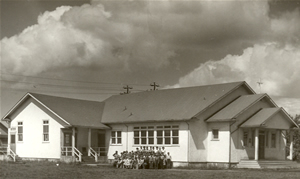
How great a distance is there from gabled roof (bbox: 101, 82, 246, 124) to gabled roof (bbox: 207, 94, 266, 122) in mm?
967

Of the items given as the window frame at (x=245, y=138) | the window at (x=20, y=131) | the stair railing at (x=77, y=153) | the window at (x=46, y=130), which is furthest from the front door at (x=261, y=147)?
the window at (x=20, y=131)

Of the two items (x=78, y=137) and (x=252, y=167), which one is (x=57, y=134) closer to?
(x=78, y=137)

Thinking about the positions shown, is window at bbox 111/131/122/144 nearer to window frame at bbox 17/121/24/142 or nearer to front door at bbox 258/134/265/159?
window frame at bbox 17/121/24/142

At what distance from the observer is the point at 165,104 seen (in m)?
38.7

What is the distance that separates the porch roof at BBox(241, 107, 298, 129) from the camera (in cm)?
3313

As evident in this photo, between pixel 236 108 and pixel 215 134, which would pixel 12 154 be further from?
pixel 236 108

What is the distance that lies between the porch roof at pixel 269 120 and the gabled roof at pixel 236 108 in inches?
38.9

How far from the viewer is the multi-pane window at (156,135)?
3550 cm

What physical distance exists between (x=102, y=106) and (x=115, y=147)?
5738mm

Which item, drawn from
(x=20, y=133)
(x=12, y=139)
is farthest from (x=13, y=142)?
(x=20, y=133)

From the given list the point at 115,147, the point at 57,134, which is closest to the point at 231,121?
the point at 115,147

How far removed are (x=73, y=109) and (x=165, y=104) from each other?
8201 millimetres

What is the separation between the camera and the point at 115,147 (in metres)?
40.2

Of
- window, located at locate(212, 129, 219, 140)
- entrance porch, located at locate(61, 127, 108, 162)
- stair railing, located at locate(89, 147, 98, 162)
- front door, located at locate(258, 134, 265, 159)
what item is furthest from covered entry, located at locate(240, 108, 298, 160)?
entrance porch, located at locate(61, 127, 108, 162)
